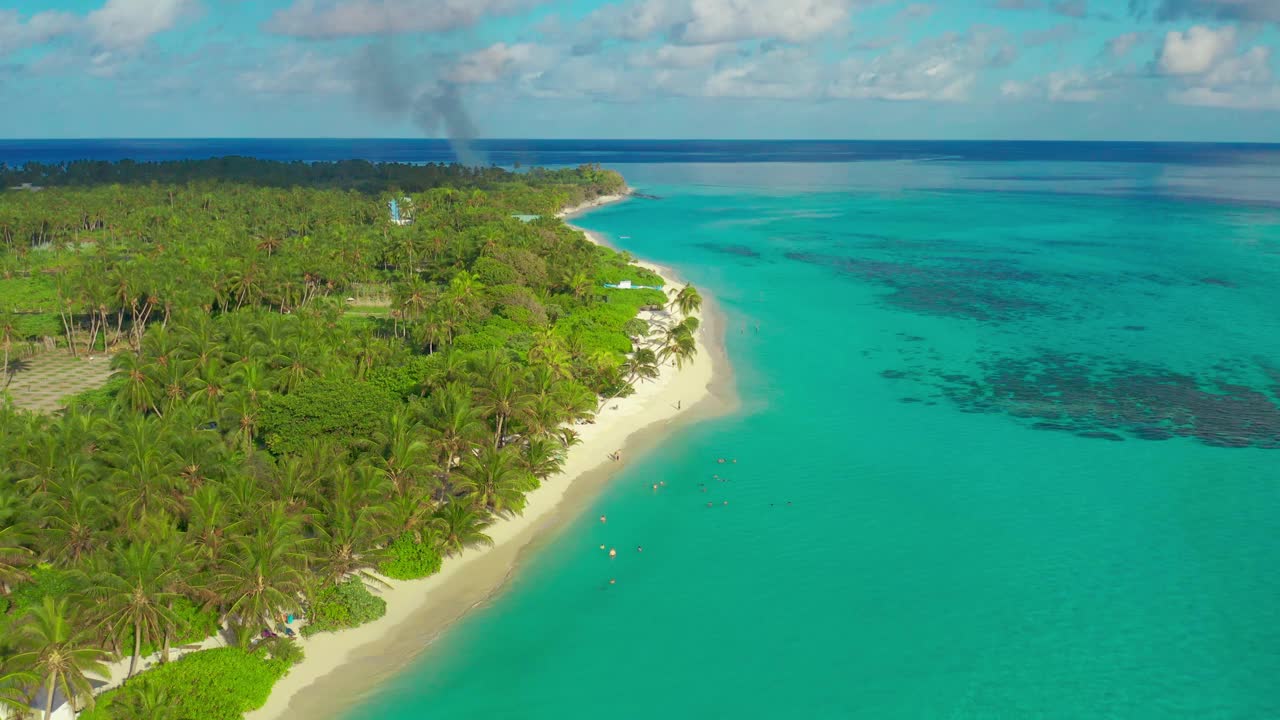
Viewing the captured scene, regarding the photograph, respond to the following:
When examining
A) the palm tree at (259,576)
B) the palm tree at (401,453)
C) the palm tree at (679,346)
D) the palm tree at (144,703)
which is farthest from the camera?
the palm tree at (679,346)

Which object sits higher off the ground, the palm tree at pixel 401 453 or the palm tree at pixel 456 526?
the palm tree at pixel 401 453

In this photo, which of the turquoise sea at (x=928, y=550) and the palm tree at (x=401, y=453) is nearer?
the turquoise sea at (x=928, y=550)

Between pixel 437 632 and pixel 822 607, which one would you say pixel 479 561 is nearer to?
pixel 437 632

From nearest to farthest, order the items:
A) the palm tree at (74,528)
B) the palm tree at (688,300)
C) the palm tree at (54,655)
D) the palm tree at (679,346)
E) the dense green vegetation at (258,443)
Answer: the palm tree at (54,655) → the dense green vegetation at (258,443) → the palm tree at (74,528) → the palm tree at (679,346) → the palm tree at (688,300)

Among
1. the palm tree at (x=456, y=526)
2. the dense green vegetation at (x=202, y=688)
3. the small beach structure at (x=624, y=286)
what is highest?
the small beach structure at (x=624, y=286)

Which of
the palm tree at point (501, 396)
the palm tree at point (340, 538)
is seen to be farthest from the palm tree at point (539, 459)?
the palm tree at point (340, 538)

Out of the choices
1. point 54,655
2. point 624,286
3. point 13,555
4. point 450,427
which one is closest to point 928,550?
point 450,427

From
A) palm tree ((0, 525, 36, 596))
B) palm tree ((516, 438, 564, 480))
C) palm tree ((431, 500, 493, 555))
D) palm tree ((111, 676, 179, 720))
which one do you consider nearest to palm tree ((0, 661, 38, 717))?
palm tree ((111, 676, 179, 720))

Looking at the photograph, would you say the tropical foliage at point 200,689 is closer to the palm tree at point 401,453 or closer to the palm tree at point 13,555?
the palm tree at point 13,555
